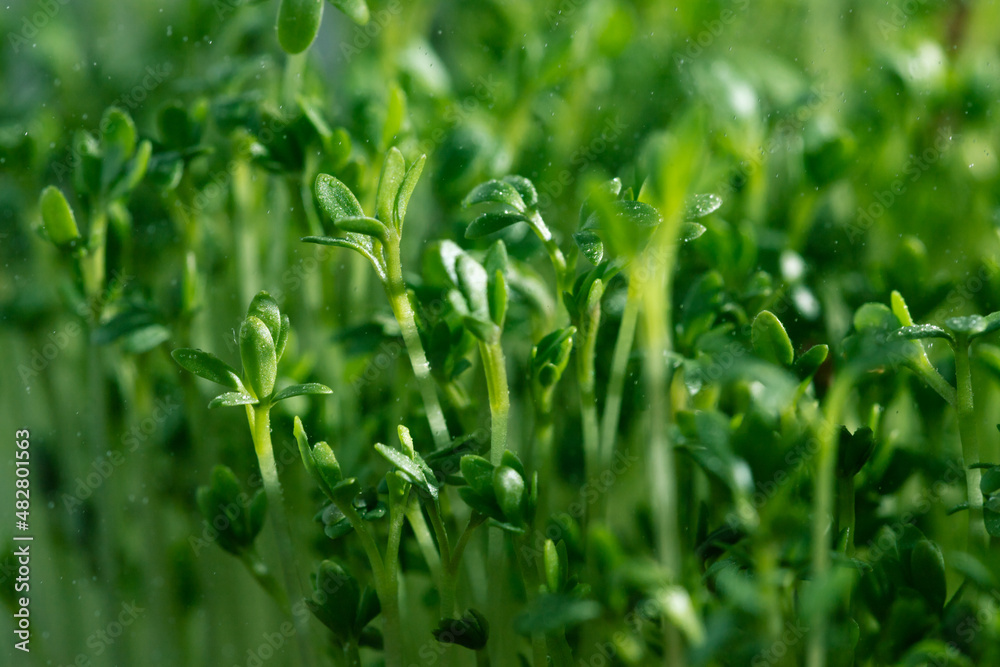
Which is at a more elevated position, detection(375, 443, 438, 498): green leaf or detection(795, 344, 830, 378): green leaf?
detection(795, 344, 830, 378): green leaf

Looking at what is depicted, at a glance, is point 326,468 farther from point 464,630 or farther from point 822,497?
point 822,497

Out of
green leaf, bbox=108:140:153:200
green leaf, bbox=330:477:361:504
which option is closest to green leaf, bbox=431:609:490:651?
green leaf, bbox=330:477:361:504

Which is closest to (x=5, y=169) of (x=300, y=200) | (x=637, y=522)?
(x=300, y=200)

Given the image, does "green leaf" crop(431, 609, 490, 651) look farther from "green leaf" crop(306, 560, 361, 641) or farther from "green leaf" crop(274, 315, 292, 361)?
"green leaf" crop(274, 315, 292, 361)

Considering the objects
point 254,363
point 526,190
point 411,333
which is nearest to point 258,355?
point 254,363

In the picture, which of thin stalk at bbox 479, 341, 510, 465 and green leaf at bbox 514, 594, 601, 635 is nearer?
green leaf at bbox 514, 594, 601, 635
